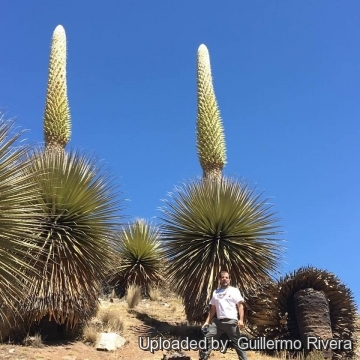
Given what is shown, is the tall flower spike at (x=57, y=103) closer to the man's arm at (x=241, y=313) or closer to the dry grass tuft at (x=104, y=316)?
the dry grass tuft at (x=104, y=316)

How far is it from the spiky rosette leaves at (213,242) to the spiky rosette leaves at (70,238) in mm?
1694

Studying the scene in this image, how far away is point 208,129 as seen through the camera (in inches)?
475

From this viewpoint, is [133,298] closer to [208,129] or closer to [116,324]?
[116,324]

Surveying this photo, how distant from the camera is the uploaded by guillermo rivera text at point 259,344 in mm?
8734

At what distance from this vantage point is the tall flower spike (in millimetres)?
10773

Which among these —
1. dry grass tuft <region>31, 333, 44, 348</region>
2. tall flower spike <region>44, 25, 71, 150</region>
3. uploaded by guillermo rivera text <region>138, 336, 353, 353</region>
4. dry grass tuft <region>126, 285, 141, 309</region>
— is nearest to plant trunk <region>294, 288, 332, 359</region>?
uploaded by guillermo rivera text <region>138, 336, 353, 353</region>

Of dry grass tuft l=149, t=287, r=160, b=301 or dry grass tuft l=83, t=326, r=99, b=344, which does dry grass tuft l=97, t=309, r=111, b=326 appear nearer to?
dry grass tuft l=83, t=326, r=99, b=344

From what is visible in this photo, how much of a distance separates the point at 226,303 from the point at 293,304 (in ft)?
10.8

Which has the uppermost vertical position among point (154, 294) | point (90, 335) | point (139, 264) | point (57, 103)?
point (57, 103)

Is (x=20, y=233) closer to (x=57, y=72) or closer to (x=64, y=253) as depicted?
(x=64, y=253)

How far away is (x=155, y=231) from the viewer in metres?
15.1

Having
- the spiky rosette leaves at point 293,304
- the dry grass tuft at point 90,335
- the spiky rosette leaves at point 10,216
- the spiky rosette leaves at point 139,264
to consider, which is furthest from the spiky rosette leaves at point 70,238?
the spiky rosette leaves at point 139,264

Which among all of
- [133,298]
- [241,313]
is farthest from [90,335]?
[133,298]

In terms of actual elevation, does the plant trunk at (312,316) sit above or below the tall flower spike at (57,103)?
below
